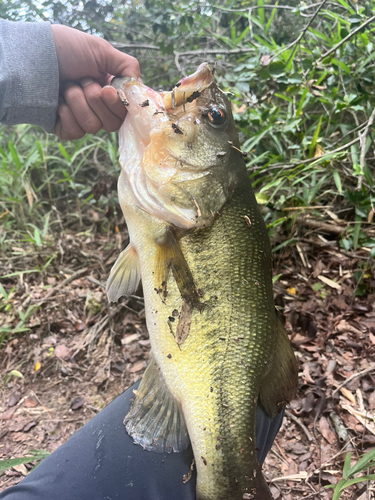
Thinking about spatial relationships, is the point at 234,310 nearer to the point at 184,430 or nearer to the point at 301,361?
the point at 184,430

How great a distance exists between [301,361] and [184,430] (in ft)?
4.56

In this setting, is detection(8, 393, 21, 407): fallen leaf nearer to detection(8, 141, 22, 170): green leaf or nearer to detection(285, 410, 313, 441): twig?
detection(285, 410, 313, 441): twig

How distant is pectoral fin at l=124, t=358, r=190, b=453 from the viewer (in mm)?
1424

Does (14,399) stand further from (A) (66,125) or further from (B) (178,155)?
(B) (178,155)

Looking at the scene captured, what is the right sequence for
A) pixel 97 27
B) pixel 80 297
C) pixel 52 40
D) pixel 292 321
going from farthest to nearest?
pixel 97 27
pixel 80 297
pixel 292 321
pixel 52 40

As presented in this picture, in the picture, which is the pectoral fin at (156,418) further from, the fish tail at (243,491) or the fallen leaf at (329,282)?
the fallen leaf at (329,282)

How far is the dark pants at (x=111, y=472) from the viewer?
1.35m

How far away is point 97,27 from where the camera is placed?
372 centimetres

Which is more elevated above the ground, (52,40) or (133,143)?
(52,40)

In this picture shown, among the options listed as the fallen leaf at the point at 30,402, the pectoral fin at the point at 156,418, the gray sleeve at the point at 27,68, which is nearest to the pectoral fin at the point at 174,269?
the pectoral fin at the point at 156,418

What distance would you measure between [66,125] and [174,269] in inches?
42.6

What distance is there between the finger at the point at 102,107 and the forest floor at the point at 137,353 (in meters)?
1.69

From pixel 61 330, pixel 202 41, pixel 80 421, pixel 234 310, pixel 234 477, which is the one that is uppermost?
pixel 202 41

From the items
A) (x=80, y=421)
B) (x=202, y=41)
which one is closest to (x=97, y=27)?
(x=202, y=41)
